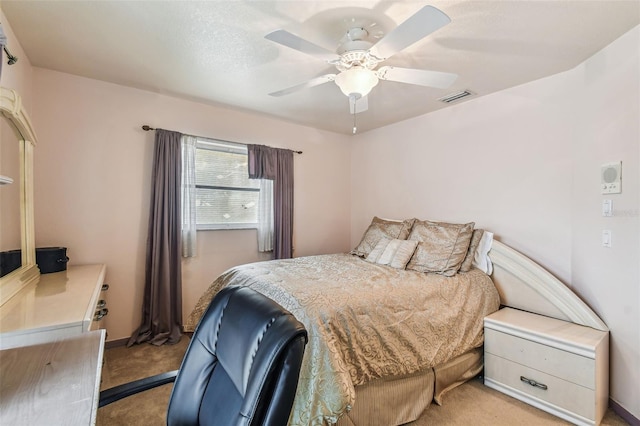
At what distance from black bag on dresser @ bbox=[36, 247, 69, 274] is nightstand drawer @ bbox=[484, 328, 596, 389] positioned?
331 centimetres

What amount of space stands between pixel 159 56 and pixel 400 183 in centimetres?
285

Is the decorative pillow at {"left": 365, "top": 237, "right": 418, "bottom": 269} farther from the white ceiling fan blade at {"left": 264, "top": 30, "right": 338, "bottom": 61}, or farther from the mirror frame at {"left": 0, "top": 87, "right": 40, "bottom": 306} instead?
the mirror frame at {"left": 0, "top": 87, "right": 40, "bottom": 306}

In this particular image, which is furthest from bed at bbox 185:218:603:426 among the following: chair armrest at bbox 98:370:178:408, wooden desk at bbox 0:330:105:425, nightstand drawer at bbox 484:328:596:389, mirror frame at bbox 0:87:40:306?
mirror frame at bbox 0:87:40:306

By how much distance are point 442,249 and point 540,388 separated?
117 cm

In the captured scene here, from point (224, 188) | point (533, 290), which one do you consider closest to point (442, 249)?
point (533, 290)

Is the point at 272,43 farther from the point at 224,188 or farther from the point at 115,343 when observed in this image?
the point at 115,343

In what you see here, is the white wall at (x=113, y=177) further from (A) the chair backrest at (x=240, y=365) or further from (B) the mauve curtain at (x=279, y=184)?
(A) the chair backrest at (x=240, y=365)

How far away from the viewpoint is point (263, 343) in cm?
78

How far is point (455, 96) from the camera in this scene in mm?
2998

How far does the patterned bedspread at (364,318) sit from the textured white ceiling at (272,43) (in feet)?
5.44

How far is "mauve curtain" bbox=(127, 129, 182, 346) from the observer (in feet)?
Result: 9.52

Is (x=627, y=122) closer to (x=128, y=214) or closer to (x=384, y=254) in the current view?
(x=384, y=254)

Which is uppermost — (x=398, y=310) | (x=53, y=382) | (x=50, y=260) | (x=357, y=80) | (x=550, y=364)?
(x=357, y=80)

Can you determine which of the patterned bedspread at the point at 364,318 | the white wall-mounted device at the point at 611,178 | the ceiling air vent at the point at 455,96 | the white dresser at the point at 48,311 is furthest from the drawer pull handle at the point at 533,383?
the white dresser at the point at 48,311
